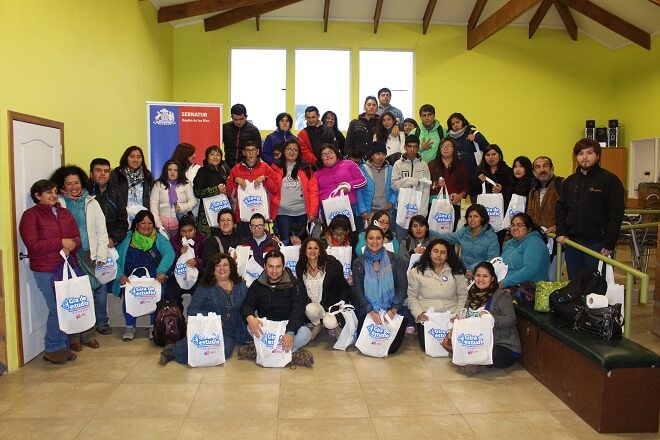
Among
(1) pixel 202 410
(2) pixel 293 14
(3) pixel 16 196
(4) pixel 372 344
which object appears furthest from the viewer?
(2) pixel 293 14

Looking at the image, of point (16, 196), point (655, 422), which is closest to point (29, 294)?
point (16, 196)

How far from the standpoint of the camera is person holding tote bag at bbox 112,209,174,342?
17.1ft

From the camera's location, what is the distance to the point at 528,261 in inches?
191

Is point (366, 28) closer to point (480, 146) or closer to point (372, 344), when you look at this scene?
point (480, 146)

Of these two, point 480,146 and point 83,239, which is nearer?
point 83,239

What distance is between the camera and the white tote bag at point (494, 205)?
580 cm

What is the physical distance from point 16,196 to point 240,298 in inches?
76.4

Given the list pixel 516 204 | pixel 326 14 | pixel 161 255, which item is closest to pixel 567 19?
pixel 326 14

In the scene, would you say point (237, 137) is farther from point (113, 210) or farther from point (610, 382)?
point (610, 382)

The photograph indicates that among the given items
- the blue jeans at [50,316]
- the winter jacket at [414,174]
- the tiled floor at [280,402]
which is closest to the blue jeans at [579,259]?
the tiled floor at [280,402]

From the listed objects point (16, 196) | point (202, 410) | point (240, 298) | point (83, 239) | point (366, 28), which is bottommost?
point (202, 410)

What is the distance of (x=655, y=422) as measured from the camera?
131 inches

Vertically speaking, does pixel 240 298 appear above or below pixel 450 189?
below

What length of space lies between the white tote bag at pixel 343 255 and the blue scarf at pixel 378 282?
1.06 feet
